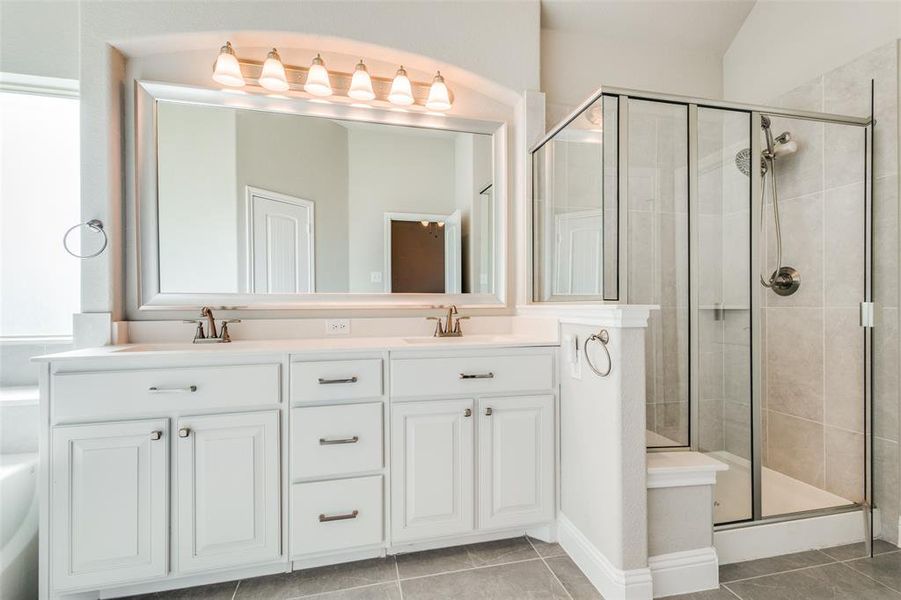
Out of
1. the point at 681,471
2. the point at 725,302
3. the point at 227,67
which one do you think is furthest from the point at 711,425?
the point at 227,67

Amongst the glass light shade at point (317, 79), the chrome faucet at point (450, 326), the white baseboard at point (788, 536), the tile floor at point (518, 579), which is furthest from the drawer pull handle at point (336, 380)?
the white baseboard at point (788, 536)

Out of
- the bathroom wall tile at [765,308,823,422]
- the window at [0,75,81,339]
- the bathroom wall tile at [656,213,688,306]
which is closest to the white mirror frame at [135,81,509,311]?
the window at [0,75,81,339]

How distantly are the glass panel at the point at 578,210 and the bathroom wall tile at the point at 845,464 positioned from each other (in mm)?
1338

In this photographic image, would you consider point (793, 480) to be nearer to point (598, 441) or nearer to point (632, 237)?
point (598, 441)

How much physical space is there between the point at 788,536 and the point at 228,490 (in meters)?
2.19

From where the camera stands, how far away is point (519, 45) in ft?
7.29

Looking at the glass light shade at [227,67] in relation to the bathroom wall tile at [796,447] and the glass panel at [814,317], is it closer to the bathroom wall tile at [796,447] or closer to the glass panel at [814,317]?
the glass panel at [814,317]

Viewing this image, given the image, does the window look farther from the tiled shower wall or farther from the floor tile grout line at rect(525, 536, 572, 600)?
the tiled shower wall

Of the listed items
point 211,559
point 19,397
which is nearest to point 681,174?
point 211,559

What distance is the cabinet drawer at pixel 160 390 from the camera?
4.45ft

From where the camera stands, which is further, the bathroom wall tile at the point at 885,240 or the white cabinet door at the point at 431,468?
the bathroom wall tile at the point at 885,240

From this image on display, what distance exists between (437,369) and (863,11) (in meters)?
2.47

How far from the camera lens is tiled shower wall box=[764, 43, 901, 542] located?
175 centimetres

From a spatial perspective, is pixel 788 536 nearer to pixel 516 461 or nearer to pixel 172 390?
pixel 516 461
